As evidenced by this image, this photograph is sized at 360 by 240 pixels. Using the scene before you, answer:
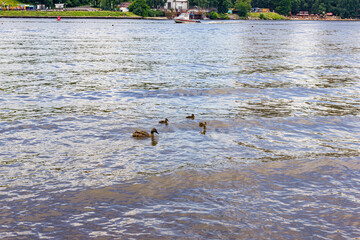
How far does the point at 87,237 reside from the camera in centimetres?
859

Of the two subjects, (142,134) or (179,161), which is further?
(142,134)

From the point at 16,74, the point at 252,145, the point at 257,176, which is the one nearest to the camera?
the point at 257,176

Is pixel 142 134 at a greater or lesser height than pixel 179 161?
greater

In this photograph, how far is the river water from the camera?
927cm

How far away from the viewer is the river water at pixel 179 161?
30.4 feet

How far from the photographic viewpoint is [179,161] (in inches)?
518

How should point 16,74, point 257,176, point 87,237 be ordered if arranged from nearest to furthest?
point 87,237 → point 257,176 → point 16,74

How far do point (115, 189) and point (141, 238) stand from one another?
2575 mm

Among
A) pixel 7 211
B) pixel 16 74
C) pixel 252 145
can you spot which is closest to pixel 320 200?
pixel 252 145

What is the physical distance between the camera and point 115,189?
10.9 m

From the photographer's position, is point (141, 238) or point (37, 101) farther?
point (37, 101)

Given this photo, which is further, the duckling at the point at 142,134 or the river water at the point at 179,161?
the duckling at the point at 142,134

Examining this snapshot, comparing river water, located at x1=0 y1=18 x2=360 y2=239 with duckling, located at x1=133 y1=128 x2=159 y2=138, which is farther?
duckling, located at x1=133 y1=128 x2=159 y2=138

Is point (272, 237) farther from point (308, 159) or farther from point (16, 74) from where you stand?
point (16, 74)
